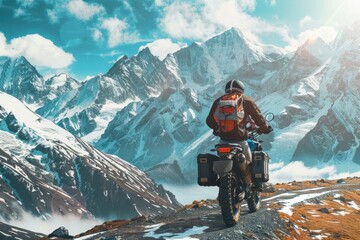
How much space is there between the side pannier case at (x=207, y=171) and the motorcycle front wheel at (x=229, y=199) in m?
0.79

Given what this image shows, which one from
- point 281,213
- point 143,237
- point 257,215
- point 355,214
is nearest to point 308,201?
point 355,214

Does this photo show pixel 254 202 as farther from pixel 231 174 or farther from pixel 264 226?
pixel 231 174

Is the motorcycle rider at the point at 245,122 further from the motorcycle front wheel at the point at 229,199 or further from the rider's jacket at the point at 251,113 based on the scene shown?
the motorcycle front wheel at the point at 229,199

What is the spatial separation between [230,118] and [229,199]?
307 centimetres

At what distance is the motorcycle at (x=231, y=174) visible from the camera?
17.5 meters

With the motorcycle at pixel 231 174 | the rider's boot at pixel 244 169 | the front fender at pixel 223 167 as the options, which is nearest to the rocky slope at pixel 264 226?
the motorcycle at pixel 231 174

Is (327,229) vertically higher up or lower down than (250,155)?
lower down

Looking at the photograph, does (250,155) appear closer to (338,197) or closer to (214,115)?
(214,115)

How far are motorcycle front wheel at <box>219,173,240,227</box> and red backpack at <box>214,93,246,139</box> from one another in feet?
5.37

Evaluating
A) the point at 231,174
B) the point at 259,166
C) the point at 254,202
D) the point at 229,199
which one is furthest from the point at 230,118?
the point at 254,202

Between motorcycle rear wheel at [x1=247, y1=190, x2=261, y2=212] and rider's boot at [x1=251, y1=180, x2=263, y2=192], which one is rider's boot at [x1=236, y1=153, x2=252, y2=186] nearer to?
rider's boot at [x1=251, y1=180, x2=263, y2=192]

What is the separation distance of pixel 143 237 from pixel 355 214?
16.7 meters

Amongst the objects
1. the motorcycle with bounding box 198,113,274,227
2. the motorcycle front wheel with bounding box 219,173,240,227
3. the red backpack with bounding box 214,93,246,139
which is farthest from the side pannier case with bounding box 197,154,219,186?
the red backpack with bounding box 214,93,246,139

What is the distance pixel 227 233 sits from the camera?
18.1 meters
